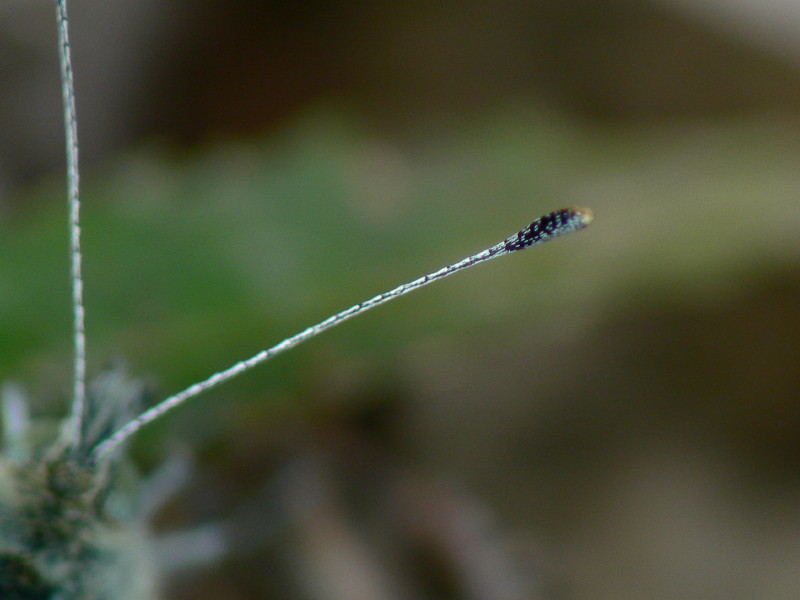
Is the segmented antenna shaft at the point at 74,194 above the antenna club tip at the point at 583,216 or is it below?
above

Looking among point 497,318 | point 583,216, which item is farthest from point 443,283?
point 583,216

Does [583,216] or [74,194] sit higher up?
[74,194]

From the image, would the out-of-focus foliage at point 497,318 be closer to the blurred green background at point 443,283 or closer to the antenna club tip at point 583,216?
the blurred green background at point 443,283

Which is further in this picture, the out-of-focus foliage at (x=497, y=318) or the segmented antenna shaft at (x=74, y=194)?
the out-of-focus foliage at (x=497, y=318)

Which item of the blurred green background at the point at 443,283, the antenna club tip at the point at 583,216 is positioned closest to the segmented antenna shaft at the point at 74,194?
the blurred green background at the point at 443,283

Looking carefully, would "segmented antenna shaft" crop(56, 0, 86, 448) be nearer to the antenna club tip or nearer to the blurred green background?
Answer: the blurred green background

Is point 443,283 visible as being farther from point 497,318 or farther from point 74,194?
point 74,194

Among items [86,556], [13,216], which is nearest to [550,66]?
[13,216]

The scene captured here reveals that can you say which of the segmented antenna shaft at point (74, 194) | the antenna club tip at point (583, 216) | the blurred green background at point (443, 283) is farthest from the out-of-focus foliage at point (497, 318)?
the antenna club tip at point (583, 216)
